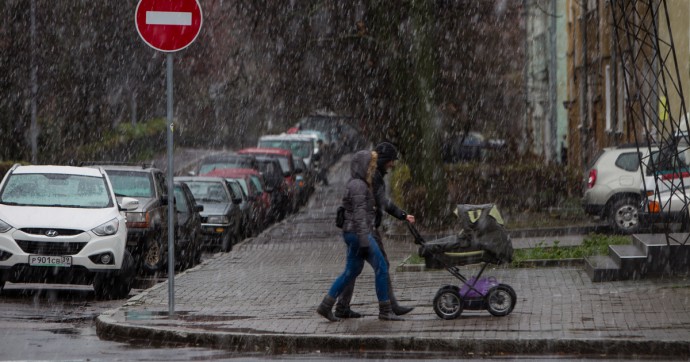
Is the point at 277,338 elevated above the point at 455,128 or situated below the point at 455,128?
below

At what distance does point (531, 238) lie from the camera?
2327 cm

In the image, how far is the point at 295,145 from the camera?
49.5 meters

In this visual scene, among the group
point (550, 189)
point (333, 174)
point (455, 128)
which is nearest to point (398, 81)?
point (550, 189)

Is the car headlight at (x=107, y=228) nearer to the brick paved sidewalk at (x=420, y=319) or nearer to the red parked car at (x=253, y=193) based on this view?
the brick paved sidewalk at (x=420, y=319)

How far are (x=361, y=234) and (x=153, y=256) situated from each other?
7757mm

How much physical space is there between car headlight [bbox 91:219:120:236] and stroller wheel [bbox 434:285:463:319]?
483cm

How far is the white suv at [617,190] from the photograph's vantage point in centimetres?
2355

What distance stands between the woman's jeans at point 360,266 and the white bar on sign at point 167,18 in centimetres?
242

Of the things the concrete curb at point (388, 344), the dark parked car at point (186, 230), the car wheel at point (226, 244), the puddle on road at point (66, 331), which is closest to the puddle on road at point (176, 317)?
the puddle on road at point (66, 331)

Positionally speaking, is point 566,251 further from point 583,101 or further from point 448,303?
point 583,101

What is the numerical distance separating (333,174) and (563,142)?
14.6m

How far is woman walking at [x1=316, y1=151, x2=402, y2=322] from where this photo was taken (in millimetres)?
11773

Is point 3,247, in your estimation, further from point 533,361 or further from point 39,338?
point 533,361

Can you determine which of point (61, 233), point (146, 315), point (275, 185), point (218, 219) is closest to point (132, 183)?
point (218, 219)
